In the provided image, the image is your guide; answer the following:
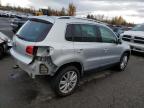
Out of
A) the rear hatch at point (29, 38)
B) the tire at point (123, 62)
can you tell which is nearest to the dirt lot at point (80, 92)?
the tire at point (123, 62)

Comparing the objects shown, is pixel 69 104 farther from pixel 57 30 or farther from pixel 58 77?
pixel 57 30

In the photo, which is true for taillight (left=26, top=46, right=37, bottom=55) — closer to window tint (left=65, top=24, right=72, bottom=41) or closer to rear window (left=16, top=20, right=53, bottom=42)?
rear window (left=16, top=20, right=53, bottom=42)

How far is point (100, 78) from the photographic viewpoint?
259 inches

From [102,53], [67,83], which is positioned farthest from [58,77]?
[102,53]

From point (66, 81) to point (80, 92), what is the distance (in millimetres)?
600

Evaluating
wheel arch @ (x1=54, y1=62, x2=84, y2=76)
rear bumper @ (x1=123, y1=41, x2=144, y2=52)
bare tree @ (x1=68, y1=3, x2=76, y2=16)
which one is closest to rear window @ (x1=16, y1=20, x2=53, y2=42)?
wheel arch @ (x1=54, y1=62, x2=84, y2=76)

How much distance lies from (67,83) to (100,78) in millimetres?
1867

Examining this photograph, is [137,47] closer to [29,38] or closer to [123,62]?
[123,62]

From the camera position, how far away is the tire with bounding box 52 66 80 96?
15.6 ft

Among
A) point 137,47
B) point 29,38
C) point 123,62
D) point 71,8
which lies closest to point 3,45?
point 29,38

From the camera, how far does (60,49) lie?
4.59m

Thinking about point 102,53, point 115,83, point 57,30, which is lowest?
point 115,83

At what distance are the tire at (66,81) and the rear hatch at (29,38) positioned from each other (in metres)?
0.77

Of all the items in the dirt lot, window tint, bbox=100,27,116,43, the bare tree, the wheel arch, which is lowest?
the dirt lot
